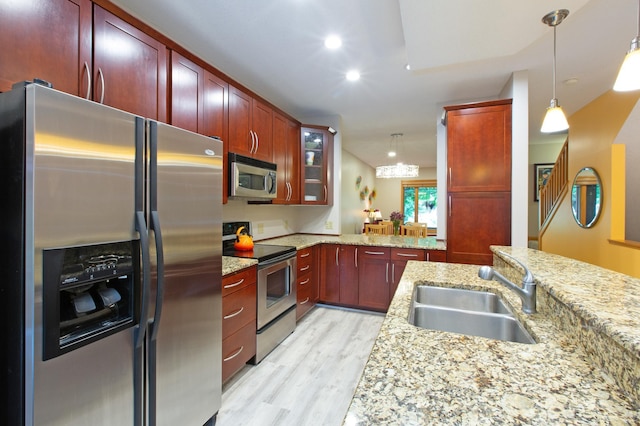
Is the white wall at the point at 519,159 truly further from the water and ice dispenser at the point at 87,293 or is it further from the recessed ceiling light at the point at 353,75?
the water and ice dispenser at the point at 87,293

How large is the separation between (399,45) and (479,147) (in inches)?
51.2

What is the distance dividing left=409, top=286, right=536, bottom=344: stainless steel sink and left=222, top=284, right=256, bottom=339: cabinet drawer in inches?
47.8

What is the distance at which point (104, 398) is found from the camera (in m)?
1.08

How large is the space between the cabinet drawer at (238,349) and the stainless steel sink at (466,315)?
4.24ft

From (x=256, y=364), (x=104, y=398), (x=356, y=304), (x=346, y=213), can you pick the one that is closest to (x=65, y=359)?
(x=104, y=398)

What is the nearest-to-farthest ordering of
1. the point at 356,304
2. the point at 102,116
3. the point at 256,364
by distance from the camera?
1. the point at 102,116
2. the point at 256,364
3. the point at 356,304

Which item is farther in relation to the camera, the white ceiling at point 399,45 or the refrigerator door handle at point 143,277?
the white ceiling at point 399,45

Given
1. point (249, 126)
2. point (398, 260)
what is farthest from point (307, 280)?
point (249, 126)

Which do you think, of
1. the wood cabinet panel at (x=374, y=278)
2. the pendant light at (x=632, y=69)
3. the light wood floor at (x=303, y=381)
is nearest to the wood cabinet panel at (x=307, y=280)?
the light wood floor at (x=303, y=381)

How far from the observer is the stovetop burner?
94.6 inches

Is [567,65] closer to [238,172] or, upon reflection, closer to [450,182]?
[450,182]

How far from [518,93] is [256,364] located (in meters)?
3.39

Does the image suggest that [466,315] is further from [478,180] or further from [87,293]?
[478,180]

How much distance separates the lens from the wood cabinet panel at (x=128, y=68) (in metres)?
1.46
